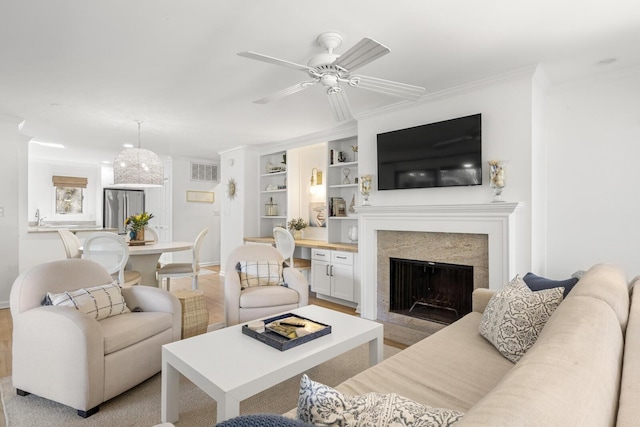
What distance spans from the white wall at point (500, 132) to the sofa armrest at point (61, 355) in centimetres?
299

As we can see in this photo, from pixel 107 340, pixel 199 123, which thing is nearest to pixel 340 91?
pixel 107 340

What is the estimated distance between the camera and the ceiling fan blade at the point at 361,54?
1.77m

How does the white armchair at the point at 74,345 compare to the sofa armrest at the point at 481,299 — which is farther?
the sofa armrest at the point at 481,299

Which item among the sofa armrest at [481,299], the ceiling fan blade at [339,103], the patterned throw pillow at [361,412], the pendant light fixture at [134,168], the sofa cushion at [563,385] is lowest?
the sofa armrest at [481,299]

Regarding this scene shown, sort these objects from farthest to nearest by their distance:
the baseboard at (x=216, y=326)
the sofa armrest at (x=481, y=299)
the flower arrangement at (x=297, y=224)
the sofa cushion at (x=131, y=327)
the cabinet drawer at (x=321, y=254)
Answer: the flower arrangement at (x=297, y=224), the cabinet drawer at (x=321, y=254), the baseboard at (x=216, y=326), the sofa armrest at (x=481, y=299), the sofa cushion at (x=131, y=327)

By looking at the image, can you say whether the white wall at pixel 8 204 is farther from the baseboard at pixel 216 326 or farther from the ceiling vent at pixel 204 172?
the ceiling vent at pixel 204 172

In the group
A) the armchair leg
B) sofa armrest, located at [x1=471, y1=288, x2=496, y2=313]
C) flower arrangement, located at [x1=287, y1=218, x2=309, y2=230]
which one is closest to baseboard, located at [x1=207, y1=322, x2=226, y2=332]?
the armchair leg

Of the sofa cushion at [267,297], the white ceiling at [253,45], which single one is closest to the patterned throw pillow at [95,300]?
the sofa cushion at [267,297]

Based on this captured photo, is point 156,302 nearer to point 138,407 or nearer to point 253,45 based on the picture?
point 138,407

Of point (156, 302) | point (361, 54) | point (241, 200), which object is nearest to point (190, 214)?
point (241, 200)

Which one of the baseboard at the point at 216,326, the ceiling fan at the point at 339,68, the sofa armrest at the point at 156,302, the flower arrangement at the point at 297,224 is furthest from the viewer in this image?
the flower arrangement at the point at 297,224

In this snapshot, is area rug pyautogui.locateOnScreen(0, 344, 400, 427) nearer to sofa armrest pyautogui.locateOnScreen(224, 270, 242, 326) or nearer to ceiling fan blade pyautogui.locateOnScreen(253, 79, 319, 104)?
sofa armrest pyautogui.locateOnScreen(224, 270, 242, 326)

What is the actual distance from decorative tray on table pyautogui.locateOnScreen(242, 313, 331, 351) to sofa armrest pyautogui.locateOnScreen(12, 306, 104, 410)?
0.87 m

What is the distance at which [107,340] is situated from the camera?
2.11m
